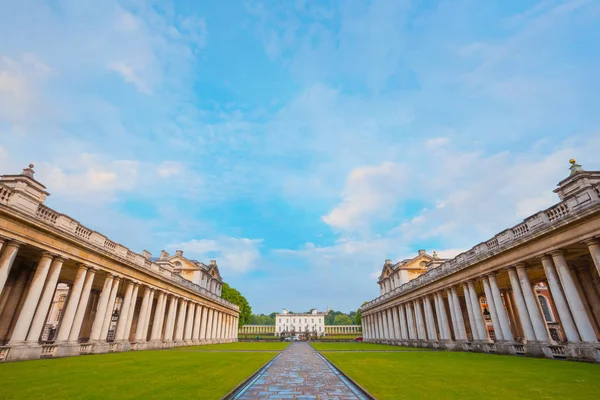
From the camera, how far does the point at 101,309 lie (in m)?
24.8

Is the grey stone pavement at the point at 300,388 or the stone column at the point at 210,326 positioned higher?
the stone column at the point at 210,326

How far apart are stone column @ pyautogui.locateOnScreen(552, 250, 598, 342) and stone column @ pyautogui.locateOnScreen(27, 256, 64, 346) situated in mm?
32899

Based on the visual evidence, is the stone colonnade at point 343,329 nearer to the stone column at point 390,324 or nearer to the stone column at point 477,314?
the stone column at point 390,324

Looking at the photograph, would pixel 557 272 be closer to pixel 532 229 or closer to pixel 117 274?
pixel 532 229

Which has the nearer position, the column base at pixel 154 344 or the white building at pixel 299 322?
the column base at pixel 154 344

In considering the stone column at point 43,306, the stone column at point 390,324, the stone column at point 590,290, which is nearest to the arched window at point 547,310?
the stone column at point 390,324

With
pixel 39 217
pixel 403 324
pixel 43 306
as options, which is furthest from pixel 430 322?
pixel 39 217

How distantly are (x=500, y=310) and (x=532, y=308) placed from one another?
3.72m

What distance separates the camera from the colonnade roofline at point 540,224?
642 inches

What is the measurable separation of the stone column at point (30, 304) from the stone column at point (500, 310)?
33.8 metres

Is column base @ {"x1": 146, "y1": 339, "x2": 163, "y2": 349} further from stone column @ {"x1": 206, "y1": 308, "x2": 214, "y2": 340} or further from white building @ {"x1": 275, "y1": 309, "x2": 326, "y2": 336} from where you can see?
white building @ {"x1": 275, "y1": 309, "x2": 326, "y2": 336}

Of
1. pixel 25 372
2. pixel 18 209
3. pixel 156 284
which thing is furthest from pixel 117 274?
pixel 25 372

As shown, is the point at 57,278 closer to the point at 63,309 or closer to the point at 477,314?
the point at 63,309

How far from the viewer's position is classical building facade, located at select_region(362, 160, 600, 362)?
1695 cm
